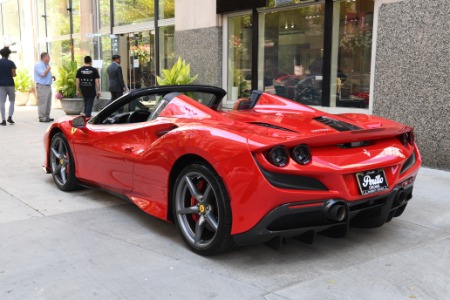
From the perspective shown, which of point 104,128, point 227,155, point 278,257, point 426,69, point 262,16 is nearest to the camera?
point 227,155

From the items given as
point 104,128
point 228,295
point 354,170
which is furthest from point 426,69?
point 228,295

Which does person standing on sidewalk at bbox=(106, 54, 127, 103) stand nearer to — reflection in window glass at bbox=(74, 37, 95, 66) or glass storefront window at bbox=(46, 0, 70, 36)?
reflection in window glass at bbox=(74, 37, 95, 66)

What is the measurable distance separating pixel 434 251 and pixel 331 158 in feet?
4.27

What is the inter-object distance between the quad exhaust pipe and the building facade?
4.22 m

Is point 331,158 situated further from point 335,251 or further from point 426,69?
point 426,69

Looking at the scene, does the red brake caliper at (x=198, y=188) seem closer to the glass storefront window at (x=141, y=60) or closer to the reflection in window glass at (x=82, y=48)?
the glass storefront window at (x=141, y=60)

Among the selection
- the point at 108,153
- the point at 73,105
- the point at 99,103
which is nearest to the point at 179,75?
the point at 73,105

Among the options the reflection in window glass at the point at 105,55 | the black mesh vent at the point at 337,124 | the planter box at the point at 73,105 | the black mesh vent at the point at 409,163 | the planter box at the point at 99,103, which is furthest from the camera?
the reflection in window glass at the point at 105,55

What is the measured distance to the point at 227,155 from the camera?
3305mm

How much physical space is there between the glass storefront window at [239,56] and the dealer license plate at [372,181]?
→ 7.37 m

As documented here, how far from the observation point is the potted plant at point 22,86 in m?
19.0

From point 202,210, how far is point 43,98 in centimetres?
1066

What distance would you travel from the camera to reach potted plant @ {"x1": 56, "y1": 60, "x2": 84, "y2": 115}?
1497 cm

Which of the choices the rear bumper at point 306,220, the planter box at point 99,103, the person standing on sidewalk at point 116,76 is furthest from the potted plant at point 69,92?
the rear bumper at point 306,220
